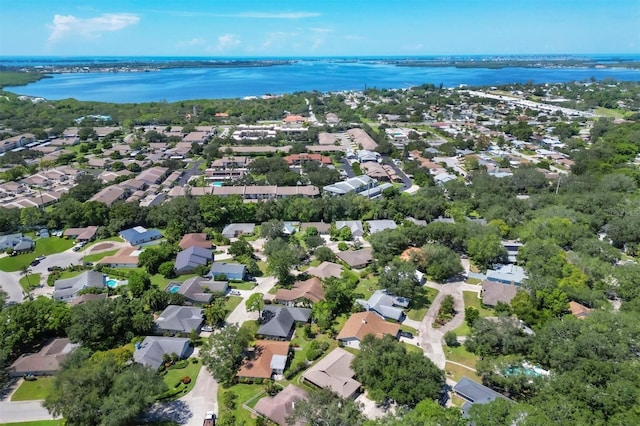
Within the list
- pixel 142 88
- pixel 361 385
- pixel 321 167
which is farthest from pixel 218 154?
pixel 142 88

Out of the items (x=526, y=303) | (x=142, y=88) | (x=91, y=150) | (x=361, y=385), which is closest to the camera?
(x=361, y=385)

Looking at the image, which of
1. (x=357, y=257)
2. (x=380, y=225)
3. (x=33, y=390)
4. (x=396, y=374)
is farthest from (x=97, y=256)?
(x=396, y=374)

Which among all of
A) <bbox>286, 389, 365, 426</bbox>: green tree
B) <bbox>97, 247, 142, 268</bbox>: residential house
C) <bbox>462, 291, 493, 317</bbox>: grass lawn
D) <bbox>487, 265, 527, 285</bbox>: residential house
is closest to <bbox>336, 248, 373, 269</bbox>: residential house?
<bbox>462, 291, 493, 317</bbox>: grass lawn

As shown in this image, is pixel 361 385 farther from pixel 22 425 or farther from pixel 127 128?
pixel 127 128

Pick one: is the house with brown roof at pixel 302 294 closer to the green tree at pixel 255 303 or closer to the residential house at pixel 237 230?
the green tree at pixel 255 303

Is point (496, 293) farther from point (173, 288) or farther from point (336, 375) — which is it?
point (173, 288)

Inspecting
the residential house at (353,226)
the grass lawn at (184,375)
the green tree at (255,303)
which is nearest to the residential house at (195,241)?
the green tree at (255,303)

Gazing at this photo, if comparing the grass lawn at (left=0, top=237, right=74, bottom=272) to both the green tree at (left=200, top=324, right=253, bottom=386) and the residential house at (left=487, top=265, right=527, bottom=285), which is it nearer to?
the green tree at (left=200, top=324, right=253, bottom=386)
